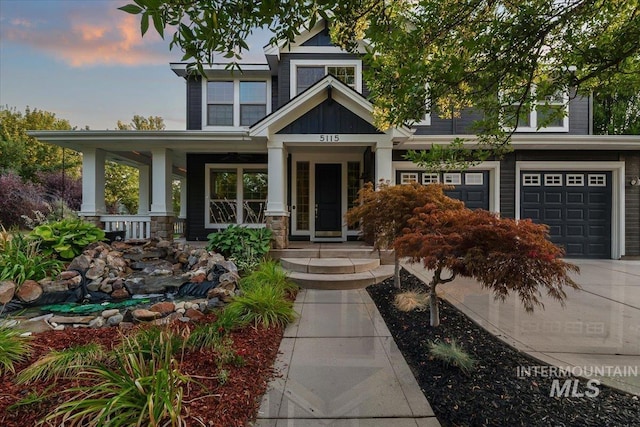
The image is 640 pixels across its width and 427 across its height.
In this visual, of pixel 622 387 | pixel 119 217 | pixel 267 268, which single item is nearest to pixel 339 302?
pixel 267 268

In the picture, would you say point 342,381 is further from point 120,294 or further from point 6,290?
point 6,290

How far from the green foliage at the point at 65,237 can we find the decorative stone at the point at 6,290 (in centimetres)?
122

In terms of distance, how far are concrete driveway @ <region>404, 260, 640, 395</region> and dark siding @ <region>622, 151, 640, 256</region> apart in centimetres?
363

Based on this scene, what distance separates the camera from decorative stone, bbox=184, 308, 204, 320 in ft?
12.7

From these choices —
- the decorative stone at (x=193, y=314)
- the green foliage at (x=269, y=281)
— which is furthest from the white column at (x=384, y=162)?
the decorative stone at (x=193, y=314)

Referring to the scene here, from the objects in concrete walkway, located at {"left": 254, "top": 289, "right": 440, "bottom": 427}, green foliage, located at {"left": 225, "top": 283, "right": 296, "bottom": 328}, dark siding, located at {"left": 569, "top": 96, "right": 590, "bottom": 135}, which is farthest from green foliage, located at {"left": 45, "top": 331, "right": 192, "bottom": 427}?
dark siding, located at {"left": 569, "top": 96, "right": 590, "bottom": 135}

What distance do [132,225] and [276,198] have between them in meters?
4.34

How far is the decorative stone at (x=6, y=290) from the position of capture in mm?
4426

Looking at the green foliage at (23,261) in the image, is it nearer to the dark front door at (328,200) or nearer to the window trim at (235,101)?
the window trim at (235,101)

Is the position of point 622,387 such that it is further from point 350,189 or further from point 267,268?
point 350,189

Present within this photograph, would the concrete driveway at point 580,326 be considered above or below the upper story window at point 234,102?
below

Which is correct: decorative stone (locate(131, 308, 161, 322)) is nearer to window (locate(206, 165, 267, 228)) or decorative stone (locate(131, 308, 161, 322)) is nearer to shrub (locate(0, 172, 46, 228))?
window (locate(206, 165, 267, 228))

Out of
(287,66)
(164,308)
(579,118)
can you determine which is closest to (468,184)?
(579,118)

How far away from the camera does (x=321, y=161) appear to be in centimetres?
936
